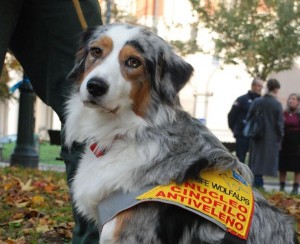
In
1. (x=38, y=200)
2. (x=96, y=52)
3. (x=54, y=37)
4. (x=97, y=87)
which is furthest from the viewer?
(x=38, y=200)

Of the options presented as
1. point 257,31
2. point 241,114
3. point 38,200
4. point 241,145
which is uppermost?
point 257,31

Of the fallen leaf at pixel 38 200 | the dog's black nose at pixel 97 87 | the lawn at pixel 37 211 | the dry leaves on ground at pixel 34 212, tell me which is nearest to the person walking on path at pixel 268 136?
the lawn at pixel 37 211

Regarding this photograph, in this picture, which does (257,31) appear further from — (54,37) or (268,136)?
(54,37)

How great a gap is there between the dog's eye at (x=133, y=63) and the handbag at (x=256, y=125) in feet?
25.5

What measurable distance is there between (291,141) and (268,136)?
920 mm

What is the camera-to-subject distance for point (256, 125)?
10680 mm

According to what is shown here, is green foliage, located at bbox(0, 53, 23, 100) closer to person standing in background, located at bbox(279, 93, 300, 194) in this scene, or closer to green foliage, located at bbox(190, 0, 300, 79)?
green foliage, located at bbox(190, 0, 300, 79)

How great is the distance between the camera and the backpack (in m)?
10.6

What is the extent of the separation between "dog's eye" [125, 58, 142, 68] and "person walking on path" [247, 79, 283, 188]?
7.76m

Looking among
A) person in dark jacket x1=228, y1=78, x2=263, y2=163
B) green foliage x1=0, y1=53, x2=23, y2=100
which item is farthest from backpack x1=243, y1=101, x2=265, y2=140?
green foliage x1=0, y1=53, x2=23, y2=100

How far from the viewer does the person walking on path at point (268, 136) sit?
34.3ft

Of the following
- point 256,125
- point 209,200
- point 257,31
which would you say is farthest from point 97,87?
point 257,31

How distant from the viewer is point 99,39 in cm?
309

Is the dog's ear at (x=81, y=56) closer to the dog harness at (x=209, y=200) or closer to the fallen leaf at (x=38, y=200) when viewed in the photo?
the dog harness at (x=209, y=200)
